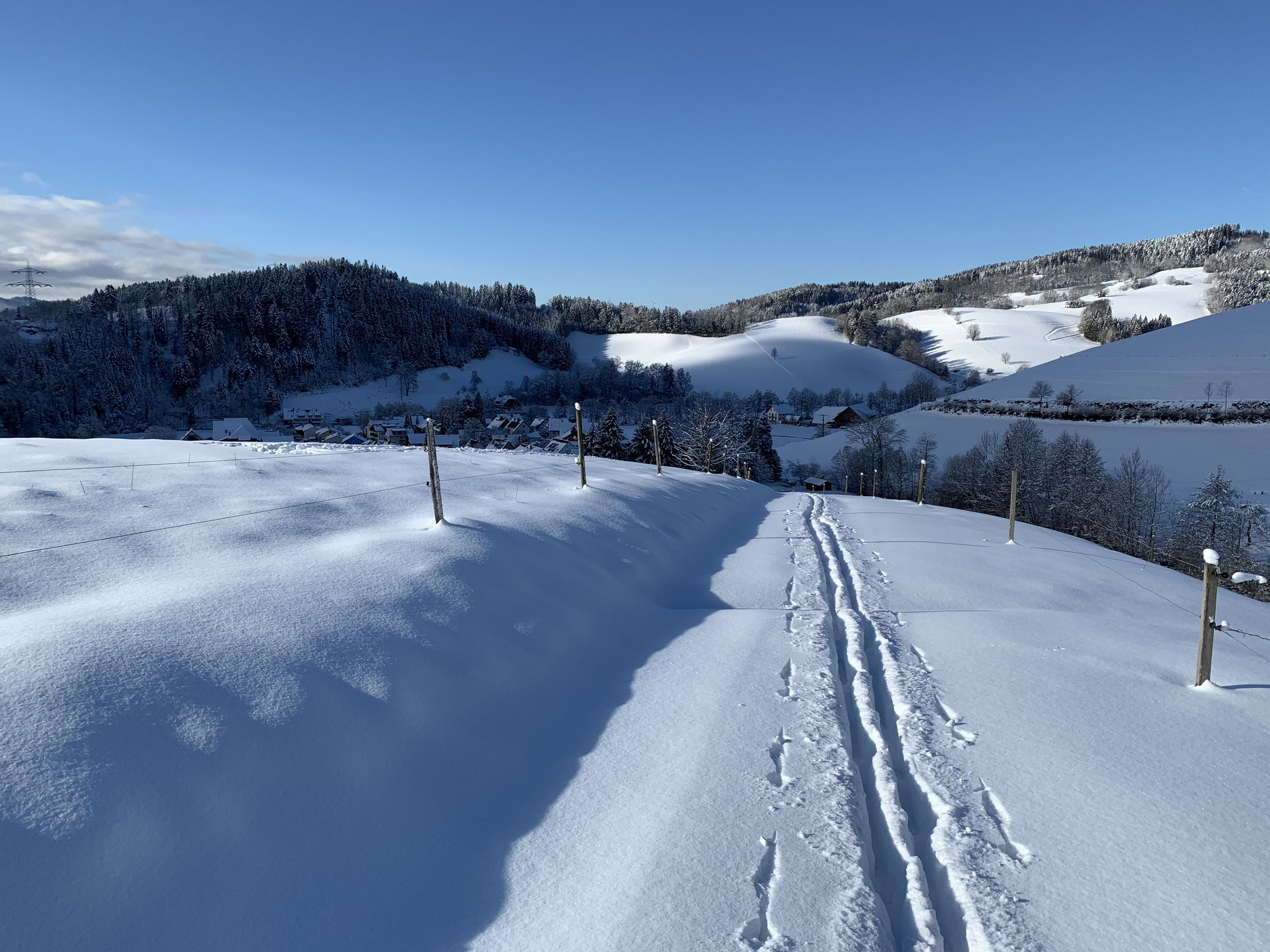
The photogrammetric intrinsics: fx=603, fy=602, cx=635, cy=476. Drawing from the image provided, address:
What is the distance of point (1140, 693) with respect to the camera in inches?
265

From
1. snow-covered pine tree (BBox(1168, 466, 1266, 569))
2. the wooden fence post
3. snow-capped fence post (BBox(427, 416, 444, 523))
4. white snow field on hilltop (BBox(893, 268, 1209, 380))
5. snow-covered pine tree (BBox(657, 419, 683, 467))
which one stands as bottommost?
snow-covered pine tree (BBox(1168, 466, 1266, 569))

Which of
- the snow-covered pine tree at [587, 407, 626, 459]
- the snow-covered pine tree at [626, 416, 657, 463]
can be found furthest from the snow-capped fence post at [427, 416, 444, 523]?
the snow-covered pine tree at [587, 407, 626, 459]

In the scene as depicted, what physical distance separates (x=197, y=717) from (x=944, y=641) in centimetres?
854

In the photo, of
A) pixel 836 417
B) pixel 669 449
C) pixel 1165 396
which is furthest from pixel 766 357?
pixel 669 449

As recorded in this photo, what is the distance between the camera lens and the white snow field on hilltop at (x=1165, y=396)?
4559cm

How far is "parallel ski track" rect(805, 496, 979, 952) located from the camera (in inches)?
147

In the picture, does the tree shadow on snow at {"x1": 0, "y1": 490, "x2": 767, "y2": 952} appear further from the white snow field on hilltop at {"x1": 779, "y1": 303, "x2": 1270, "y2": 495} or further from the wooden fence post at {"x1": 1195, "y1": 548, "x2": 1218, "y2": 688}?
the white snow field on hilltop at {"x1": 779, "y1": 303, "x2": 1270, "y2": 495}

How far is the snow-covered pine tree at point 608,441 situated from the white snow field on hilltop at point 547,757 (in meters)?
43.5

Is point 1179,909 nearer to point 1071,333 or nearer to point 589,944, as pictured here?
point 589,944

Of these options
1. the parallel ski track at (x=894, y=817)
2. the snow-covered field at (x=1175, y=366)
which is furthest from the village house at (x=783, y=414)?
the parallel ski track at (x=894, y=817)

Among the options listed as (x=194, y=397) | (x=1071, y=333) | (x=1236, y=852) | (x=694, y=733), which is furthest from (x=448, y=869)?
(x=1071, y=333)

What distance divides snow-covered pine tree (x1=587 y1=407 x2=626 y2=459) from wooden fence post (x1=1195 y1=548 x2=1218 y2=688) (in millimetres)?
47041

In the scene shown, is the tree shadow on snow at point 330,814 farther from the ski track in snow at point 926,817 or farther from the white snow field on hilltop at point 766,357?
the white snow field on hilltop at point 766,357

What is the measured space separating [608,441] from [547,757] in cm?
4810
